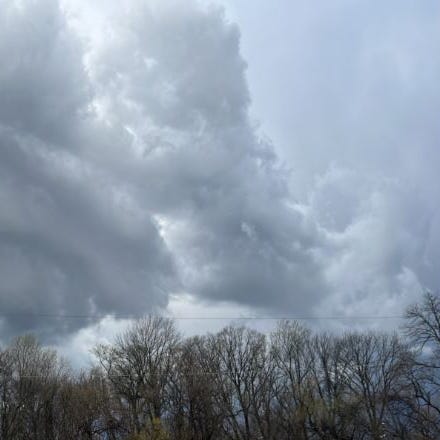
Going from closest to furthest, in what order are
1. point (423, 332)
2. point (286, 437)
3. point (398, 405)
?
point (423, 332) → point (398, 405) → point (286, 437)

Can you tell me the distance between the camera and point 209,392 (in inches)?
2729

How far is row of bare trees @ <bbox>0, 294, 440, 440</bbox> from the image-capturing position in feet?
221

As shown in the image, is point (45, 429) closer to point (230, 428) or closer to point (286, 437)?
point (230, 428)

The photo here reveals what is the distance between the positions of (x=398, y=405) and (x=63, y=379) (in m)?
48.2

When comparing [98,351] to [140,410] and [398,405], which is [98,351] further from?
[398,405]

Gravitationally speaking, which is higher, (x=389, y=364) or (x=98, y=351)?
(x=98, y=351)

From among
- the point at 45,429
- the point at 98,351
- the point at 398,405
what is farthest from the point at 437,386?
the point at 45,429

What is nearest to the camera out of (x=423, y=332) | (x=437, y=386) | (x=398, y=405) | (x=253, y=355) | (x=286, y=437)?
(x=437, y=386)

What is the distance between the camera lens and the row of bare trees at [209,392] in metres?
67.3

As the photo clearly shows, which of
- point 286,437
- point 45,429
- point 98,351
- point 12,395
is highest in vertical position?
Answer: point 98,351

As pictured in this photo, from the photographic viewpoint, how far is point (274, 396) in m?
74.6

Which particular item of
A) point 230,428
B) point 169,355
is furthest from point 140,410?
point 230,428

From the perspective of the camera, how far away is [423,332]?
5725cm

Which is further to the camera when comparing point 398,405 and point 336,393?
point 336,393
